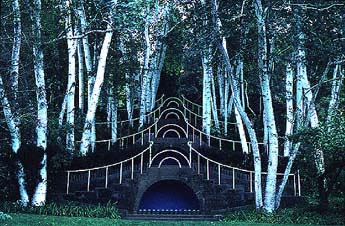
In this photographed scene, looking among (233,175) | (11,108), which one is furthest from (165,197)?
(11,108)

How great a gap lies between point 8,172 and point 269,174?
7362 millimetres

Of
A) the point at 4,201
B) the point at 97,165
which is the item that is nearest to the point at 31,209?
the point at 4,201

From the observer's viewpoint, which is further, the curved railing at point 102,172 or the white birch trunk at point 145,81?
the white birch trunk at point 145,81

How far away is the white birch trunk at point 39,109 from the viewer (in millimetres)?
13034

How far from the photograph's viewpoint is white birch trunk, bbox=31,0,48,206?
13034mm

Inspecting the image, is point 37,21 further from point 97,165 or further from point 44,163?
point 97,165

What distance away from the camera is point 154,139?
61.4ft

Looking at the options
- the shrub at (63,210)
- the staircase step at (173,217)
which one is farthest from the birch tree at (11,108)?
the staircase step at (173,217)

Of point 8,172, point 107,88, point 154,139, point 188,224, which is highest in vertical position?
point 107,88

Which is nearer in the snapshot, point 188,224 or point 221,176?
point 188,224

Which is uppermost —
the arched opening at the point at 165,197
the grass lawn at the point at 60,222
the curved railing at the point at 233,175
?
the curved railing at the point at 233,175

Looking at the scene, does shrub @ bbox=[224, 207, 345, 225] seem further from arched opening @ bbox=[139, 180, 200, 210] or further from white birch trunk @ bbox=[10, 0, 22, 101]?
white birch trunk @ bbox=[10, 0, 22, 101]

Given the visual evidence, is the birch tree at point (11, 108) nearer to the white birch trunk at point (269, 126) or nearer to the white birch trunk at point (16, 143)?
the white birch trunk at point (16, 143)

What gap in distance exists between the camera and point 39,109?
44.0ft
